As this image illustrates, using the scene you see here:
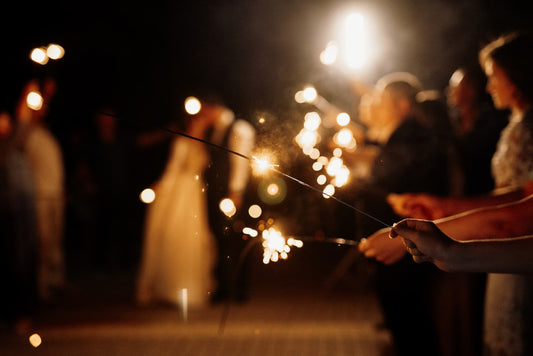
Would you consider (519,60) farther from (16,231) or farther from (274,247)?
(16,231)

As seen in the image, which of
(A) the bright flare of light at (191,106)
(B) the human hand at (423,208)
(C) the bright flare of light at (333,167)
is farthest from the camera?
(A) the bright flare of light at (191,106)

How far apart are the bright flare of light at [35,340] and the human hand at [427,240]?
463cm

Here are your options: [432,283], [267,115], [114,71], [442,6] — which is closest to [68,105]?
[267,115]

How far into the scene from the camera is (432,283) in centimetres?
482

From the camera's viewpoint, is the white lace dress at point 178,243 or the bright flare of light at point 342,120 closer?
the bright flare of light at point 342,120

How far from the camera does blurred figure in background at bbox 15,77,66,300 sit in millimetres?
6977

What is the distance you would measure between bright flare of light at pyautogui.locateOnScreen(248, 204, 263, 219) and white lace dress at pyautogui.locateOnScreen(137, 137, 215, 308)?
12.0ft

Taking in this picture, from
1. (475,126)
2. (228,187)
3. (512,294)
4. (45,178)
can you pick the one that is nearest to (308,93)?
(228,187)

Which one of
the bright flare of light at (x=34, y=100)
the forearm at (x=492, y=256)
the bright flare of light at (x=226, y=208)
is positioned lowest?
the forearm at (x=492, y=256)

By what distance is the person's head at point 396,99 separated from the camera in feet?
17.0

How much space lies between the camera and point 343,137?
245 inches

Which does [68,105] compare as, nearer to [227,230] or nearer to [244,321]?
[227,230]

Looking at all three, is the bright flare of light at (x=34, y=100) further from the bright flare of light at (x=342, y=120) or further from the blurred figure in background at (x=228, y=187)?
the bright flare of light at (x=342, y=120)

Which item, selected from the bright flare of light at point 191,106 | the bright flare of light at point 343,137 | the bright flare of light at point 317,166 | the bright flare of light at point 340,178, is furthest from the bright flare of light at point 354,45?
the bright flare of light at point 317,166
